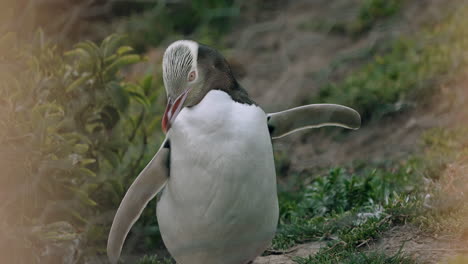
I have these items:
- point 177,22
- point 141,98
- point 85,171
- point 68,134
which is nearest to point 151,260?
point 85,171

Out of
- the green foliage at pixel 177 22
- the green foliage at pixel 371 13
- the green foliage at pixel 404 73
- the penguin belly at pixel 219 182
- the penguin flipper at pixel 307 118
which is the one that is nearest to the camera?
the penguin belly at pixel 219 182

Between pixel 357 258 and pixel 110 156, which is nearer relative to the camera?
pixel 357 258

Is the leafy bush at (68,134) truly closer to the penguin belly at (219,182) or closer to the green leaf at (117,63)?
the green leaf at (117,63)

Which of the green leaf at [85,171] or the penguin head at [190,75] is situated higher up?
the penguin head at [190,75]

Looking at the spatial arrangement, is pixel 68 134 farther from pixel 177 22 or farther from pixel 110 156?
pixel 177 22

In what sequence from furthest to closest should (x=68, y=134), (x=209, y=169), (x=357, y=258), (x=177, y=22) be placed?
(x=177, y=22) < (x=68, y=134) < (x=357, y=258) < (x=209, y=169)

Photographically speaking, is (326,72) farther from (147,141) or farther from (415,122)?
(147,141)

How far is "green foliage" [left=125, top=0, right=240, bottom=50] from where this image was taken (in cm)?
392

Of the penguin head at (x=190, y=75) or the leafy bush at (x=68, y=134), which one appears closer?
the penguin head at (x=190, y=75)

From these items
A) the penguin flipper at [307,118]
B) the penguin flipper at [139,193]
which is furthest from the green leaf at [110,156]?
the penguin flipper at [307,118]

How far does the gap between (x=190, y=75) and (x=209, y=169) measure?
23 centimetres

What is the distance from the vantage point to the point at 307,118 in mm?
1911

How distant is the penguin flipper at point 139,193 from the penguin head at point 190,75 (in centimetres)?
13

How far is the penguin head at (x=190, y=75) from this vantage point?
1710 millimetres
